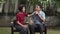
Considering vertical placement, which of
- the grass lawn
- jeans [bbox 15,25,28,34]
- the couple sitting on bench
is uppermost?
the couple sitting on bench

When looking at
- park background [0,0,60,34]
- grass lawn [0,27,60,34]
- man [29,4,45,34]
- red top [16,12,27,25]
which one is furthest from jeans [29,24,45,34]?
park background [0,0,60,34]

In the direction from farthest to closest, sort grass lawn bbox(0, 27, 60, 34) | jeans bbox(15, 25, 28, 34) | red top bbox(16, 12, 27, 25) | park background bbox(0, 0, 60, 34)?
park background bbox(0, 0, 60, 34) < grass lawn bbox(0, 27, 60, 34) < red top bbox(16, 12, 27, 25) < jeans bbox(15, 25, 28, 34)

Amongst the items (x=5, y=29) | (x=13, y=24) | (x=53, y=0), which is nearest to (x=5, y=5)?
(x=5, y=29)

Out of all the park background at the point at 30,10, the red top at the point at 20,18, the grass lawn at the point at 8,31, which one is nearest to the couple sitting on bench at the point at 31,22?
the red top at the point at 20,18

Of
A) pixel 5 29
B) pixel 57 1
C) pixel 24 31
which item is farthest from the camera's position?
pixel 57 1

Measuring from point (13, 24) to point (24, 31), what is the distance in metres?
0.43

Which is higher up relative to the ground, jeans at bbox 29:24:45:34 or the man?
the man

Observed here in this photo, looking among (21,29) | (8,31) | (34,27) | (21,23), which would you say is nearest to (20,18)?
(21,23)

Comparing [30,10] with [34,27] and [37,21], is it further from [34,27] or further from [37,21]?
[34,27]

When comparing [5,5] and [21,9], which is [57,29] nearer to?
[5,5]

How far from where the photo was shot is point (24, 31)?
22.5 feet

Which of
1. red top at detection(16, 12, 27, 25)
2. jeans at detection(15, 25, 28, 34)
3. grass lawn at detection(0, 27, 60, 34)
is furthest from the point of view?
grass lawn at detection(0, 27, 60, 34)

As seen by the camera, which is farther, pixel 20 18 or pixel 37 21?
pixel 37 21

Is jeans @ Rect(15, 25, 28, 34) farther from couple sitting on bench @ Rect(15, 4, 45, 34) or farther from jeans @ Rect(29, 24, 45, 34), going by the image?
jeans @ Rect(29, 24, 45, 34)
